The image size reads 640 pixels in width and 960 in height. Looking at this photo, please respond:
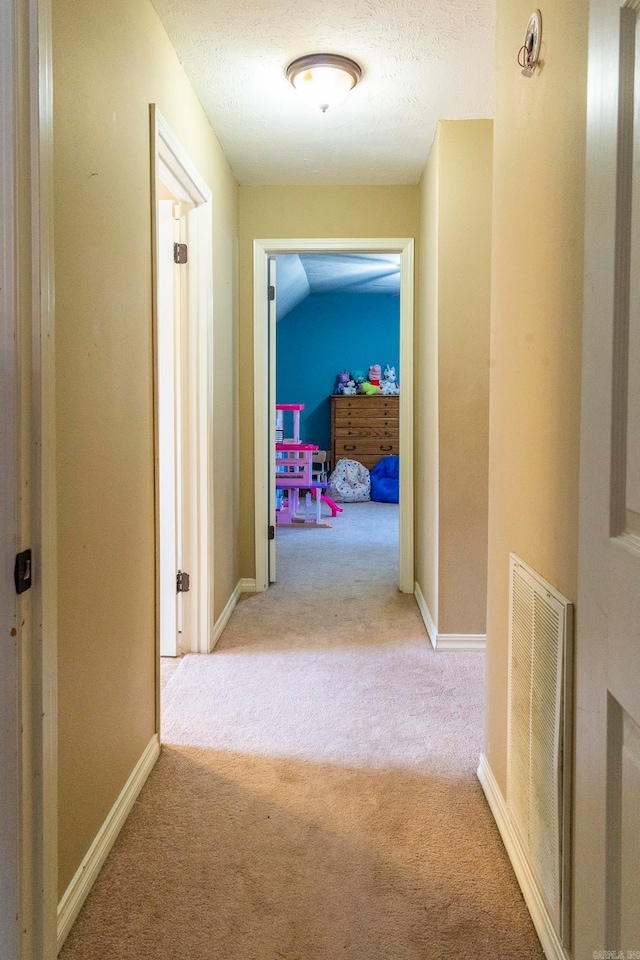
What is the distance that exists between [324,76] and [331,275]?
4678 millimetres

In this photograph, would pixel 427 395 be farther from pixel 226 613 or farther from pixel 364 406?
pixel 364 406

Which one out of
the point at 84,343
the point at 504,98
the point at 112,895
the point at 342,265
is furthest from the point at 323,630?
the point at 342,265

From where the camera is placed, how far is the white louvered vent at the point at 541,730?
1148 millimetres

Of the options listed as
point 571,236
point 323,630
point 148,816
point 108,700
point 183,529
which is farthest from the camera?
point 323,630

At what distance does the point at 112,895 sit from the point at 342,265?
585 cm

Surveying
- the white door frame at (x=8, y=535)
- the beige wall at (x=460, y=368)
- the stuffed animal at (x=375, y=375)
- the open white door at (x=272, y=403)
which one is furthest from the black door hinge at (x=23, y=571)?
the stuffed animal at (x=375, y=375)

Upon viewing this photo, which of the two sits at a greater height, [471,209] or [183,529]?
[471,209]

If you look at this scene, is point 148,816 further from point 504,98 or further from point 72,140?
point 504,98

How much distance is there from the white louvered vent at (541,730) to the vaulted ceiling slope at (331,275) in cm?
449

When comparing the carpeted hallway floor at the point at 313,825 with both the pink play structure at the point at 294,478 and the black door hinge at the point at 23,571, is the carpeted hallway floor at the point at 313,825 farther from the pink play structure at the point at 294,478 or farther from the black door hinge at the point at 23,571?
the pink play structure at the point at 294,478

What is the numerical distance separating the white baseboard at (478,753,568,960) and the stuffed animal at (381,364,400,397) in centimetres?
647

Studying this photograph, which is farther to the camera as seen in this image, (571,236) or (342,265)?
(342,265)

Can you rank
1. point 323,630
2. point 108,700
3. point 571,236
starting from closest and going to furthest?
1. point 571,236
2. point 108,700
3. point 323,630

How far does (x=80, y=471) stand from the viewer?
144 cm
